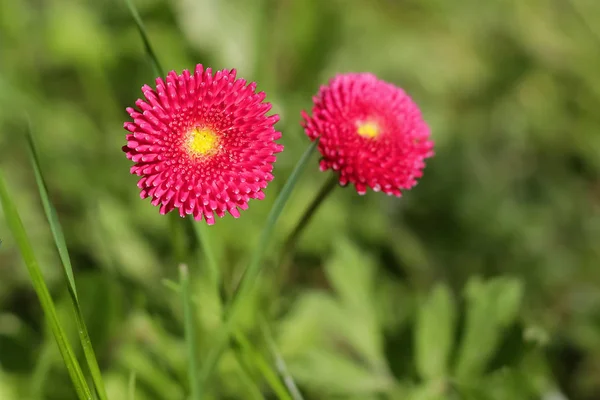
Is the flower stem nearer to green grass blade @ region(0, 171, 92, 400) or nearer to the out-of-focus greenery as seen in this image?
the out-of-focus greenery

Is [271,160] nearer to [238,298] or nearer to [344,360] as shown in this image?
[238,298]

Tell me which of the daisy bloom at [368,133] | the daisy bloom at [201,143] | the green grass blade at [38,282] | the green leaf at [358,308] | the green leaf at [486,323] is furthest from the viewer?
the green leaf at [358,308]

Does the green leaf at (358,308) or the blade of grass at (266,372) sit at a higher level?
the green leaf at (358,308)

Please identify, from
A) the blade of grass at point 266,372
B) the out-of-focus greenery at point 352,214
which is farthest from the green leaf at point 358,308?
the blade of grass at point 266,372

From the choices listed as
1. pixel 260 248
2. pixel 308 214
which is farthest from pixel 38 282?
pixel 308 214

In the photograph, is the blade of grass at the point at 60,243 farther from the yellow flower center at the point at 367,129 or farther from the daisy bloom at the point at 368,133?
the yellow flower center at the point at 367,129

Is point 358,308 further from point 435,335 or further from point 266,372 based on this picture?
point 266,372

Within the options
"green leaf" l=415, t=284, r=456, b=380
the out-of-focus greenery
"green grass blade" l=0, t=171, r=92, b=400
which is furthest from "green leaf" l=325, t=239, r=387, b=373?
"green grass blade" l=0, t=171, r=92, b=400

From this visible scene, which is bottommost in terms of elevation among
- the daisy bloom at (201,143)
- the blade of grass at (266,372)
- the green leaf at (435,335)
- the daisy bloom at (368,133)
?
the blade of grass at (266,372)
